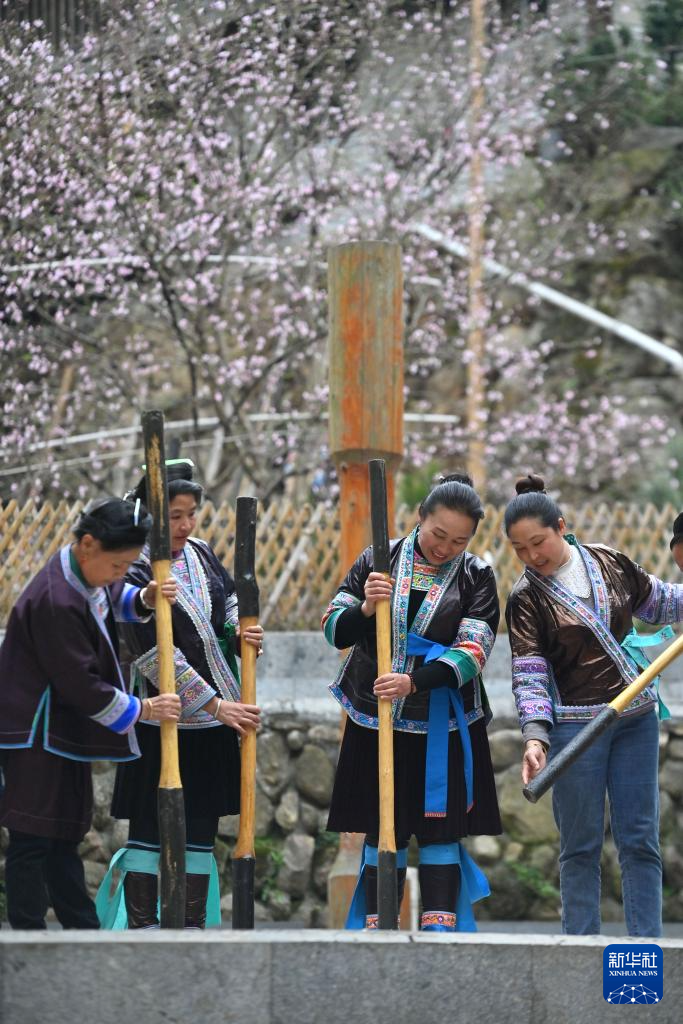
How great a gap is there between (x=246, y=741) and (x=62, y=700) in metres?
0.63

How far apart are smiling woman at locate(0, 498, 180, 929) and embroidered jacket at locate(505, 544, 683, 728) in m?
1.20

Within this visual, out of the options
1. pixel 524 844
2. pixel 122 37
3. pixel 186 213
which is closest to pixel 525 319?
pixel 186 213

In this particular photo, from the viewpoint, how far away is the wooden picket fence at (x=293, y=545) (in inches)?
283

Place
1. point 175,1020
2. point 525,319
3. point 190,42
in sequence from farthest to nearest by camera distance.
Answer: point 525,319 < point 190,42 < point 175,1020

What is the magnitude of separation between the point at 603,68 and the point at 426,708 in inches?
502

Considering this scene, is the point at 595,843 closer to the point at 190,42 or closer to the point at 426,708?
the point at 426,708

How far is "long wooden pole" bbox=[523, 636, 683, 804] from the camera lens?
3494 mm

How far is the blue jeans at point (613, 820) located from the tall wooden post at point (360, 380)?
207 cm

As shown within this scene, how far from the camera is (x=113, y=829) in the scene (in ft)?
22.9

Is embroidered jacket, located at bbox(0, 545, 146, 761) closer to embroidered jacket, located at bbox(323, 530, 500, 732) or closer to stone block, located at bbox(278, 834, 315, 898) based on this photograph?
embroidered jacket, located at bbox(323, 530, 500, 732)

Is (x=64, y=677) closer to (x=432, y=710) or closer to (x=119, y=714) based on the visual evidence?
(x=119, y=714)

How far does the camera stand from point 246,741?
3.89 meters

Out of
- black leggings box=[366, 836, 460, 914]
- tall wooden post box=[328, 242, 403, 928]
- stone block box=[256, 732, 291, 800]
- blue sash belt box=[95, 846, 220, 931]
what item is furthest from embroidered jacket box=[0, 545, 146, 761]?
stone block box=[256, 732, 291, 800]

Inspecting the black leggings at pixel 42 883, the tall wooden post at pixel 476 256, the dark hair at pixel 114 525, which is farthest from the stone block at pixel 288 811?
the tall wooden post at pixel 476 256
